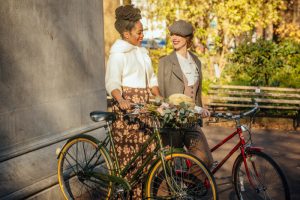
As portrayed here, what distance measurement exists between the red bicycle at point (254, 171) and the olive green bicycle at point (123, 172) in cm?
54

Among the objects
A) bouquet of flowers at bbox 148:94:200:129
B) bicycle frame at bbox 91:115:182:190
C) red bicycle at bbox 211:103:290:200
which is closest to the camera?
bouquet of flowers at bbox 148:94:200:129

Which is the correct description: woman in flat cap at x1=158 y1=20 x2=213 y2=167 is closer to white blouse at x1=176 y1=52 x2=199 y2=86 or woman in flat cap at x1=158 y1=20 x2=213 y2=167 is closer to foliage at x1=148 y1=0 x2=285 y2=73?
white blouse at x1=176 y1=52 x2=199 y2=86

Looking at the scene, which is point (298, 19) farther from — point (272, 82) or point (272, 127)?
point (272, 127)

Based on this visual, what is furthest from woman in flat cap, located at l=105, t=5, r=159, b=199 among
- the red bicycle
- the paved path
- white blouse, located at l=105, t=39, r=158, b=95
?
the paved path

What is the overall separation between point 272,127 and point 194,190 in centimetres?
596

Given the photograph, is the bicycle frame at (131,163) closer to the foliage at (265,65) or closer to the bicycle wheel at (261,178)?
the bicycle wheel at (261,178)

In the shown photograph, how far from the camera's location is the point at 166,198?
4414 millimetres

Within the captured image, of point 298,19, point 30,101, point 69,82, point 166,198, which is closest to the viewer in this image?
point 166,198

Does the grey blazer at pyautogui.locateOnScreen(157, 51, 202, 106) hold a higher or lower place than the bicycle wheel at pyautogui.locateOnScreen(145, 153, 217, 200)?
higher

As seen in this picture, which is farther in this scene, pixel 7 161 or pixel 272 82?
pixel 272 82

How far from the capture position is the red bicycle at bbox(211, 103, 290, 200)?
4746 mm

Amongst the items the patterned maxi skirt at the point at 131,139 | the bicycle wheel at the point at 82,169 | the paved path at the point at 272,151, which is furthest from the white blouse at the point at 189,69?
the paved path at the point at 272,151

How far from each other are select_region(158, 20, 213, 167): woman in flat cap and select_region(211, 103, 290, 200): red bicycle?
0.37 metres

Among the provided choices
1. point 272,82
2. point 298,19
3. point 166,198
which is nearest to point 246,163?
point 166,198
